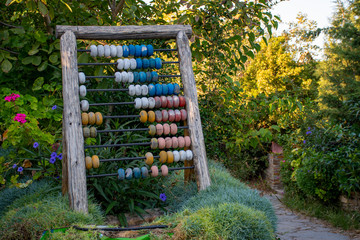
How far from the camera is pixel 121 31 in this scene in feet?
10.8

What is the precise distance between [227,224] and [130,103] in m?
1.43

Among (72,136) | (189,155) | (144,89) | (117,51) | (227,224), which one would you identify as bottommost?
(227,224)

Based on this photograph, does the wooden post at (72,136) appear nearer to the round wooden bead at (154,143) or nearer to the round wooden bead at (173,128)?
the round wooden bead at (154,143)

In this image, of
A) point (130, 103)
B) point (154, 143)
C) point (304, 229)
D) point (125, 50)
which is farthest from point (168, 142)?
point (304, 229)

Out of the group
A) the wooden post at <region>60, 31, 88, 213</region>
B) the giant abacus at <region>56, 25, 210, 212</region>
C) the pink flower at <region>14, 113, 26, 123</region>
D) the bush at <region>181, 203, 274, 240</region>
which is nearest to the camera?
the bush at <region>181, 203, 274, 240</region>

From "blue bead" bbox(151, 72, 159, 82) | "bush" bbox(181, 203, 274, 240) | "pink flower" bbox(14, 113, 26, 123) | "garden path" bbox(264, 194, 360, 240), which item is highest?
"blue bead" bbox(151, 72, 159, 82)

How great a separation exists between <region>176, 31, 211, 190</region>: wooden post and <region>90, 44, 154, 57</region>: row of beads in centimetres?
34

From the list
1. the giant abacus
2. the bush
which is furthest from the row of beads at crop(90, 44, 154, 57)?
the bush

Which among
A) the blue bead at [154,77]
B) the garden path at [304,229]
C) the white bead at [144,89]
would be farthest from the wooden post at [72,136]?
the garden path at [304,229]

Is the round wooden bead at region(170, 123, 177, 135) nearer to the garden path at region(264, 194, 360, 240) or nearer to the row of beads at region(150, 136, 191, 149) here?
the row of beads at region(150, 136, 191, 149)

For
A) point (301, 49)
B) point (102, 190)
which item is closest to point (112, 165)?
point (102, 190)

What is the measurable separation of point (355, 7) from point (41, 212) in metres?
5.15

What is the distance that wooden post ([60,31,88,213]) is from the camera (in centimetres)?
273

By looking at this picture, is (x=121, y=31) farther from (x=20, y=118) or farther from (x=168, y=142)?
(x=20, y=118)
